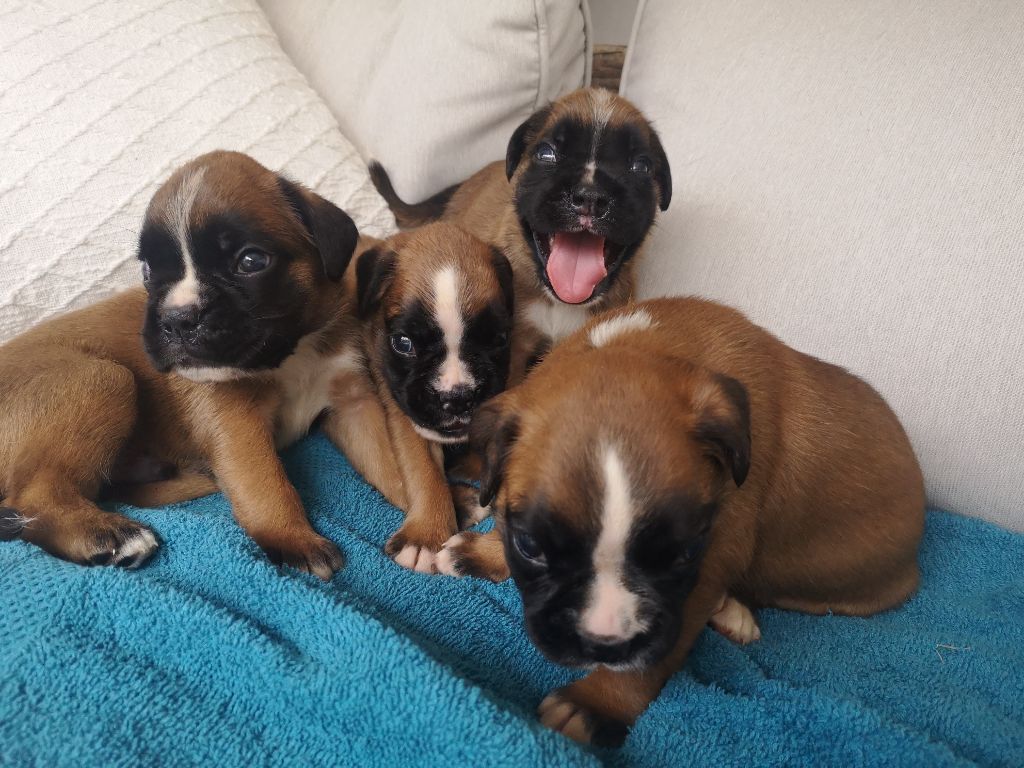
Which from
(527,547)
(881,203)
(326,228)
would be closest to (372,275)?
Result: (326,228)

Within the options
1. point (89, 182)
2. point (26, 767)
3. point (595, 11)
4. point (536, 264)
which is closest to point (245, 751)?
point (26, 767)

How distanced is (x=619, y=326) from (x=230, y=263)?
1.21 metres

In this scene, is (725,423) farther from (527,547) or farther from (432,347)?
(432,347)

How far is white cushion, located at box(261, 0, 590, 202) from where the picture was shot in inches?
127

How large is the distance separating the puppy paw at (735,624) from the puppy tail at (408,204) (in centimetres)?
242

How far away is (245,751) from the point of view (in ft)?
4.89

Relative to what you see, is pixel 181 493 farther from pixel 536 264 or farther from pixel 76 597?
pixel 536 264

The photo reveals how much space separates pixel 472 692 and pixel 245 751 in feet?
1.61

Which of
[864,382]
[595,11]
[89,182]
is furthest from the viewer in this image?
[595,11]

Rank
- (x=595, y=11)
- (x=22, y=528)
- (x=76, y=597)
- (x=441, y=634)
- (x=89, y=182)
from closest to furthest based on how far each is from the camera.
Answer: (x=76, y=597) → (x=441, y=634) → (x=22, y=528) → (x=89, y=182) → (x=595, y=11)

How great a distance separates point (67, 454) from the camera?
2178 millimetres

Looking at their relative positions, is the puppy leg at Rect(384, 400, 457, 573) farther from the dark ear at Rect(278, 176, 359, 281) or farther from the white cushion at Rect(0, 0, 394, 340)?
the white cushion at Rect(0, 0, 394, 340)

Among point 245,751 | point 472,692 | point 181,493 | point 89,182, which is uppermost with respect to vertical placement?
point 89,182

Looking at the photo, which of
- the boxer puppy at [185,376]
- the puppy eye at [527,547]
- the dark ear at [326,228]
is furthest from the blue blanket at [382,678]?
the dark ear at [326,228]
